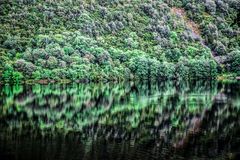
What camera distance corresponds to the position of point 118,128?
231 feet

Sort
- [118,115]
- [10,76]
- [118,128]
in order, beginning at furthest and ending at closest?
1. [10,76]
2. [118,115]
3. [118,128]

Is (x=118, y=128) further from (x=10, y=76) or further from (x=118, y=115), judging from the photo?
(x=10, y=76)

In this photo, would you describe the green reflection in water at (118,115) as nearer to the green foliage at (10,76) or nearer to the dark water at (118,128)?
the dark water at (118,128)

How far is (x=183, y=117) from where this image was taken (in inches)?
3238

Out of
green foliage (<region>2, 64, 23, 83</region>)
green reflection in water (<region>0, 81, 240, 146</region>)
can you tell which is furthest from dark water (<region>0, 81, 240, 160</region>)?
green foliage (<region>2, 64, 23, 83</region>)

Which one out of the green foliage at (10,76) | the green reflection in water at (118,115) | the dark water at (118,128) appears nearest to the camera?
the dark water at (118,128)

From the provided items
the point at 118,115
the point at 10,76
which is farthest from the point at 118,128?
the point at 10,76

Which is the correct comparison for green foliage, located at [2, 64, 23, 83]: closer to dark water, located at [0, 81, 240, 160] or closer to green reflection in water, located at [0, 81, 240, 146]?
green reflection in water, located at [0, 81, 240, 146]

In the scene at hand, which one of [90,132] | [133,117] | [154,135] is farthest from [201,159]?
[133,117]

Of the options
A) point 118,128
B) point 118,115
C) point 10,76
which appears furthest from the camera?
point 10,76

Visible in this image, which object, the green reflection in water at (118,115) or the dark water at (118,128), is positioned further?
the green reflection in water at (118,115)

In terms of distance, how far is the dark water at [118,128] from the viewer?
54094mm

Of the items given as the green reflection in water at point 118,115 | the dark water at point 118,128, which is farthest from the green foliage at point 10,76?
the dark water at point 118,128

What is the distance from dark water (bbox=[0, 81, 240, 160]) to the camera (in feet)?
177
